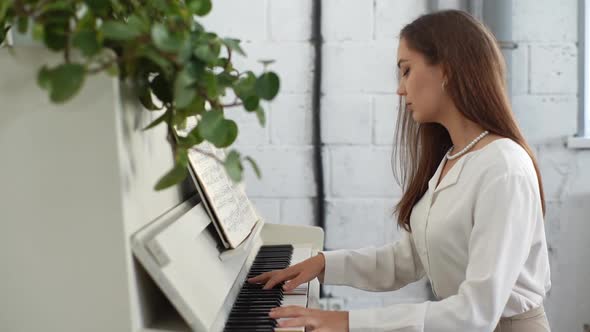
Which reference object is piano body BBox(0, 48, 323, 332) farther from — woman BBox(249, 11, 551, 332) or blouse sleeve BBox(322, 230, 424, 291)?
blouse sleeve BBox(322, 230, 424, 291)

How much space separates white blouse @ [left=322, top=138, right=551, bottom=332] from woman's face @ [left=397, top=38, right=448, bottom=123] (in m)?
0.12

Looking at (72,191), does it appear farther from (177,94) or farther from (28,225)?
(177,94)

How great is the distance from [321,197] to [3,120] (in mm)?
1530

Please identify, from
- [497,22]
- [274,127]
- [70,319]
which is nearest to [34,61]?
[70,319]

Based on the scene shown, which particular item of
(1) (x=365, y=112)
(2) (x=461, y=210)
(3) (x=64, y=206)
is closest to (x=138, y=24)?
(3) (x=64, y=206)

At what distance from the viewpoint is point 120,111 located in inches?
36.3

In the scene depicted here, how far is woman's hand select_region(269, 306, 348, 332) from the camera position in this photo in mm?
1133

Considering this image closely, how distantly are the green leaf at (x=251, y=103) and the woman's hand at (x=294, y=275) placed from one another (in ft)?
1.76

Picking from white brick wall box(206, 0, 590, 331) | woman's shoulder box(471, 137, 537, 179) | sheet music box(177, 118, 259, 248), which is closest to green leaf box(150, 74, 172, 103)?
sheet music box(177, 118, 259, 248)

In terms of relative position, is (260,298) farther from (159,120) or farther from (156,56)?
(156,56)

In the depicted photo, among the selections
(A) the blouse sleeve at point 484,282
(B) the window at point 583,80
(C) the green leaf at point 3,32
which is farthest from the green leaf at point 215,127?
(B) the window at point 583,80

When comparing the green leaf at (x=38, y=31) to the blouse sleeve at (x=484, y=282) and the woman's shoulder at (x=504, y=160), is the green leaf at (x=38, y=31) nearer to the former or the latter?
the blouse sleeve at (x=484, y=282)

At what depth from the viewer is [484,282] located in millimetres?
1214

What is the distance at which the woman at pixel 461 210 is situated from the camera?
1.22m
